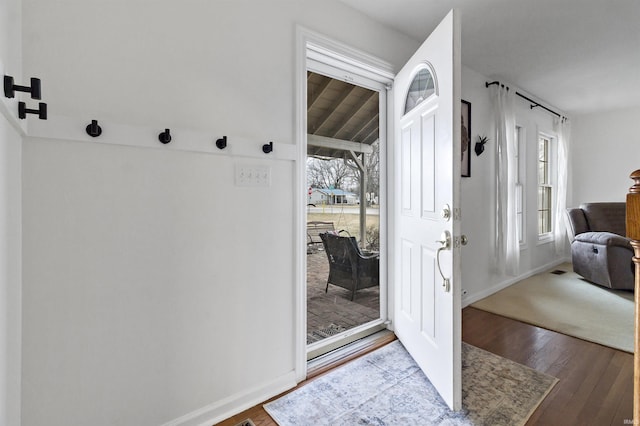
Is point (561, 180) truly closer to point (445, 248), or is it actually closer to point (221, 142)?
point (445, 248)

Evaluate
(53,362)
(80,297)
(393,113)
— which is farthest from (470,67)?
(53,362)

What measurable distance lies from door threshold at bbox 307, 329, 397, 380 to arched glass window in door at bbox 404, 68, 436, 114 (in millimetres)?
1734

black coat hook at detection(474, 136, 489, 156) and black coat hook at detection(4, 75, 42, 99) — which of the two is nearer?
black coat hook at detection(4, 75, 42, 99)

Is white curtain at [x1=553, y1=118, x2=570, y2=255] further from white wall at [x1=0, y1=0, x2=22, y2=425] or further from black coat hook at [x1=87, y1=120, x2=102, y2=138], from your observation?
white wall at [x1=0, y1=0, x2=22, y2=425]

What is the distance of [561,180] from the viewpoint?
15.8 feet

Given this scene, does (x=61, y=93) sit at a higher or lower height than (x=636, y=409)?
higher

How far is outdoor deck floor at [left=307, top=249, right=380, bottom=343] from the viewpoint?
220 centimetres

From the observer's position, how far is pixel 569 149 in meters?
5.02

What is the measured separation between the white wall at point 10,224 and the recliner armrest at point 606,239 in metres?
5.05

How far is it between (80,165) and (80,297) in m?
0.53

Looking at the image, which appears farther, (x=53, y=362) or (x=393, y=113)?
(x=393, y=113)

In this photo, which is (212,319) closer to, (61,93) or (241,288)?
(241,288)

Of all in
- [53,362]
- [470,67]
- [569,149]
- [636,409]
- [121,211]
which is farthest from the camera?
[569,149]

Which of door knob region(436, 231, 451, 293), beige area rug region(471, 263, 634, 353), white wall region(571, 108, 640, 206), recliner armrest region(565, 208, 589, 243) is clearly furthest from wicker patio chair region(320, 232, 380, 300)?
white wall region(571, 108, 640, 206)
